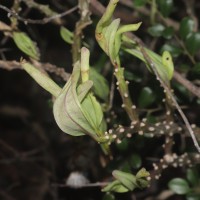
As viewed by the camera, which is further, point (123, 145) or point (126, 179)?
point (123, 145)

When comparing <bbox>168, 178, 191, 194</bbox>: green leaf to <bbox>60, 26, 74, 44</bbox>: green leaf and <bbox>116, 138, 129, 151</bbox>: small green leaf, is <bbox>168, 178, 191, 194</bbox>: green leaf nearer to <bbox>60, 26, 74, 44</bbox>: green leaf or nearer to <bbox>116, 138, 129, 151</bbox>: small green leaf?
<bbox>116, 138, 129, 151</bbox>: small green leaf

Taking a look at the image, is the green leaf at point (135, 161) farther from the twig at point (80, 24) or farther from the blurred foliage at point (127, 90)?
the twig at point (80, 24)

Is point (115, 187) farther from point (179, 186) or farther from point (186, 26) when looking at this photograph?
point (186, 26)

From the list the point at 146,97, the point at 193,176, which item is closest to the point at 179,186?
the point at 193,176

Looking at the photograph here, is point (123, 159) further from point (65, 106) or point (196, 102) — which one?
point (65, 106)

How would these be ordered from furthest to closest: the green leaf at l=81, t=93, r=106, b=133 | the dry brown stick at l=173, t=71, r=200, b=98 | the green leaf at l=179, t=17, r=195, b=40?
1. the green leaf at l=179, t=17, r=195, b=40
2. the dry brown stick at l=173, t=71, r=200, b=98
3. the green leaf at l=81, t=93, r=106, b=133

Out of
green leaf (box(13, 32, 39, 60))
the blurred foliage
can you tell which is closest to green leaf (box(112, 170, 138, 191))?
the blurred foliage

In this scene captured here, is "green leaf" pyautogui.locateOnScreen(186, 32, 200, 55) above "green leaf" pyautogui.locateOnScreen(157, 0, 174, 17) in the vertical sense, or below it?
below
